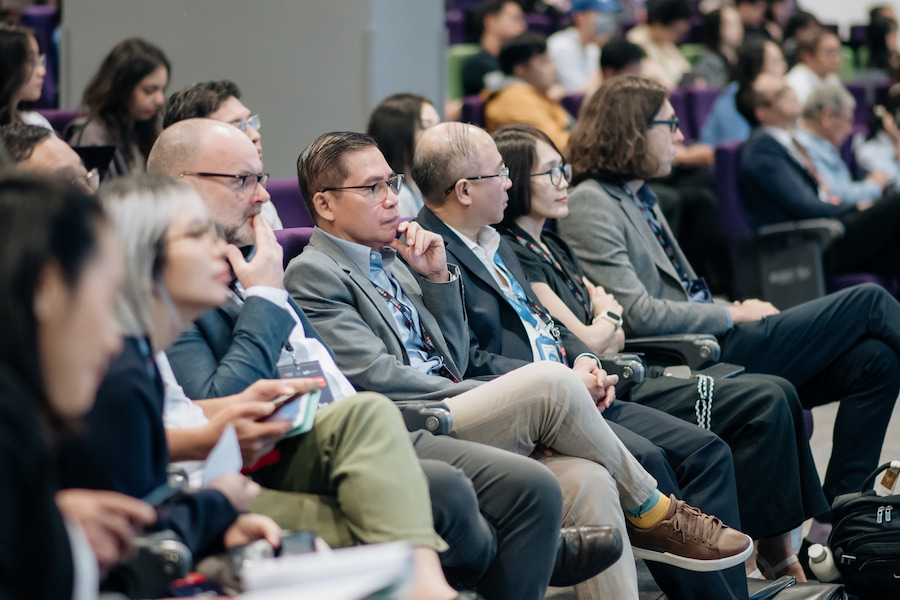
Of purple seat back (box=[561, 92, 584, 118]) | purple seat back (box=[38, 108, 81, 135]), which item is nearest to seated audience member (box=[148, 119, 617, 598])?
purple seat back (box=[38, 108, 81, 135])

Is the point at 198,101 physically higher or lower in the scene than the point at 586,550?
higher

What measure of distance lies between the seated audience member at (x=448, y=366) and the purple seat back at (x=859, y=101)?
5289 mm

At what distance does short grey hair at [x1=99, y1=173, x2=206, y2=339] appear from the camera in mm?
1576

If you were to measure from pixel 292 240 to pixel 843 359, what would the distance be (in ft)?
5.60

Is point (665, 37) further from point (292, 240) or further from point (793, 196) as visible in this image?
point (292, 240)

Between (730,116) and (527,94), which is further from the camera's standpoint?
(730,116)

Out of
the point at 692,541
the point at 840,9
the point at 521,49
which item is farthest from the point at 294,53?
the point at 840,9

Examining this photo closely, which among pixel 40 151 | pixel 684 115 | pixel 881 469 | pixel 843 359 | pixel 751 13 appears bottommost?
pixel 881 469

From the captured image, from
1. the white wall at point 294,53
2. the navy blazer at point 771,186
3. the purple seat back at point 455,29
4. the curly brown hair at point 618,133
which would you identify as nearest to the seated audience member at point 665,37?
the purple seat back at point 455,29

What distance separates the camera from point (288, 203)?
3.16 metres

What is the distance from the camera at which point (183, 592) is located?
1.47 m

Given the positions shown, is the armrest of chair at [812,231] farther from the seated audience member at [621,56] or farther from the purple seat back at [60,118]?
the purple seat back at [60,118]

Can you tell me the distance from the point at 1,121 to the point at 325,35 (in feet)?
3.95

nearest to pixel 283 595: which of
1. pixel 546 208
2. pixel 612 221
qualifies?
pixel 546 208
